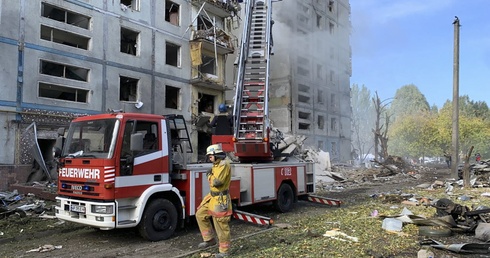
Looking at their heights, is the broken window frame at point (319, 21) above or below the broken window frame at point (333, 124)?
above

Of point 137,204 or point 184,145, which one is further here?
point 184,145

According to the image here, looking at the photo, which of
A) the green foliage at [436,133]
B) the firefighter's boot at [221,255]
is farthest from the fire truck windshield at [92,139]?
the green foliage at [436,133]

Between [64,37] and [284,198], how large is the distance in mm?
14701

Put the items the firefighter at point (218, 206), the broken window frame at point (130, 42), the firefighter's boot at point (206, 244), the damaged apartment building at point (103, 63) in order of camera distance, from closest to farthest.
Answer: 1. the firefighter at point (218, 206)
2. the firefighter's boot at point (206, 244)
3. the damaged apartment building at point (103, 63)
4. the broken window frame at point (130, 42)

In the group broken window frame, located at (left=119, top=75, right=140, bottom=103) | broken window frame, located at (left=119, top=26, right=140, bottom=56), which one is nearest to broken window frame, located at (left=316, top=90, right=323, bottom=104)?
broken window frame, located at (left=119, top=26, right=140, bottom=56)

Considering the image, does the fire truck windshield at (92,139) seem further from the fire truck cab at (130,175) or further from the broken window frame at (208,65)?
the broken window frame at (208,65)

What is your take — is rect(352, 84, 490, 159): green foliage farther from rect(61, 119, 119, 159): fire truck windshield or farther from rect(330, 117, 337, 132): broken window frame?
rect(61, 119, 119, 159): fire truck windshield

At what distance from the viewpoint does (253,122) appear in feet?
32.3

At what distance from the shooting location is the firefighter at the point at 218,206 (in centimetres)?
564

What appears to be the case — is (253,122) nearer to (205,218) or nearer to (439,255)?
(205,218)

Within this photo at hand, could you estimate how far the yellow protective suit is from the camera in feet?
18.5

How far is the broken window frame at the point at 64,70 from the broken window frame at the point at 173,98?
5.62 metres

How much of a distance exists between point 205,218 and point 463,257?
3.90 m

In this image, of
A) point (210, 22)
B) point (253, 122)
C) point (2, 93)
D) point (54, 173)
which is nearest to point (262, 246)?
point (253, 122)
